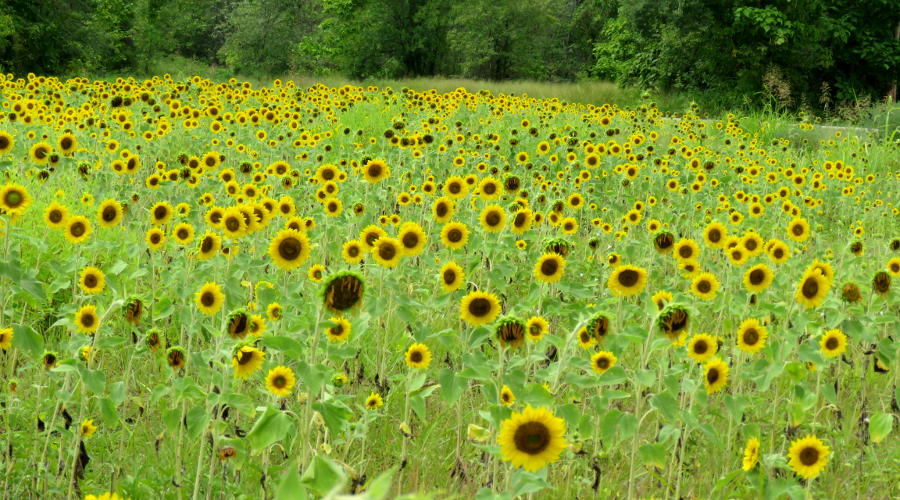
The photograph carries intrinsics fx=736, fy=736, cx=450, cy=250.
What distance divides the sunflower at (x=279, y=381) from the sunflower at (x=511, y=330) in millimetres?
628

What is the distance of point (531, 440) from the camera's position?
156 cm

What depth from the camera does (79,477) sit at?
7.25 ft

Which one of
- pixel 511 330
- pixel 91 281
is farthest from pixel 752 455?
pixel 91 281

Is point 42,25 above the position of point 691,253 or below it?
above

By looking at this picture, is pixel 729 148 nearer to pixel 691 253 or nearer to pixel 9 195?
pixel 691 253

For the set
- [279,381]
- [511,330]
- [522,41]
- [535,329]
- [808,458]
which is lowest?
[808,458]

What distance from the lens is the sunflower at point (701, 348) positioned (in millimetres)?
2402

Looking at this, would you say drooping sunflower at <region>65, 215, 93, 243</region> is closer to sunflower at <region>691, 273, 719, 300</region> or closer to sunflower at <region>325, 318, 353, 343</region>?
sunflower at <region>325, 318, 353, 343</region>

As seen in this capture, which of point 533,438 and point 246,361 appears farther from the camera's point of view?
point 246,361

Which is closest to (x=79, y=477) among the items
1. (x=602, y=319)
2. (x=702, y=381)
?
(x=602, y=319)

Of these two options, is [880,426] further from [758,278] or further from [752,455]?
[758,278]

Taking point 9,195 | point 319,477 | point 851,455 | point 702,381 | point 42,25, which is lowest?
point 851,455

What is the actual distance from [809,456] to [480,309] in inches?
41.3

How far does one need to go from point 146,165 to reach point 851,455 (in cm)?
604
